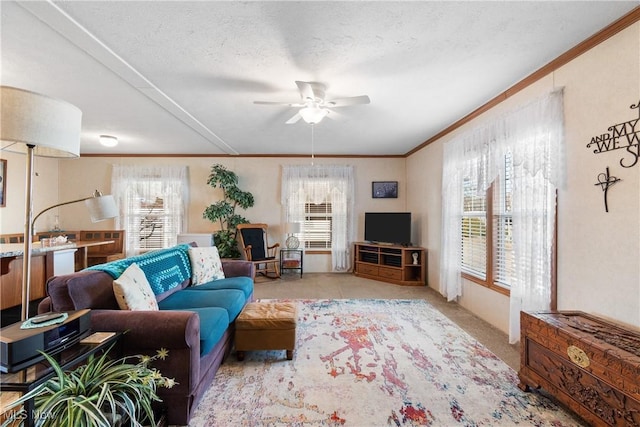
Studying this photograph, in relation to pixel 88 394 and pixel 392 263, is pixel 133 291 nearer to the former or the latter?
pixel 88 394

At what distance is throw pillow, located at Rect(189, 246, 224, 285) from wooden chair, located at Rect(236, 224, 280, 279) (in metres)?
1.74

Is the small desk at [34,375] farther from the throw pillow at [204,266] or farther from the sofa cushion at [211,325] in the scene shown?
the throw pillow at [204,266]

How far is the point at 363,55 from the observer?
2064 mm

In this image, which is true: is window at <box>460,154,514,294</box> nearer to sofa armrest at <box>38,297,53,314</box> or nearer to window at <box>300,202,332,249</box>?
window at <box>300,202,332,249</box>

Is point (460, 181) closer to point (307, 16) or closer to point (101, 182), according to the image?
point (307, 16)

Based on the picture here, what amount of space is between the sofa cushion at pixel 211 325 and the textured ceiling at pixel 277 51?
2005 mm

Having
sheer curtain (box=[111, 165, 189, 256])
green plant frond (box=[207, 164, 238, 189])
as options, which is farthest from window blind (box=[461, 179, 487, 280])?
sheer curtain (box=[111, 165, 189, 256])

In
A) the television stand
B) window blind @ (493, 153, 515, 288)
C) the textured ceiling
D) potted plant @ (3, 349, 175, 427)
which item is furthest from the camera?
the television stand

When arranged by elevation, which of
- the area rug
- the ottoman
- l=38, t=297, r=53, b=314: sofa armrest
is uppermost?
l=38, t=297, r=53, b=314: sofa armrest

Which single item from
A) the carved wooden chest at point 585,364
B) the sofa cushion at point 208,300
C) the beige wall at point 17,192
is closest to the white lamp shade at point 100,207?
the sofa cushion at point 208,300

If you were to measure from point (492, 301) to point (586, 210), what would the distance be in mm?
1494

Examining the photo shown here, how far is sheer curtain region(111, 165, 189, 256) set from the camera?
552 centimetres

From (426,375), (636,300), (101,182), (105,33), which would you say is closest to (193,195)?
(101,182)

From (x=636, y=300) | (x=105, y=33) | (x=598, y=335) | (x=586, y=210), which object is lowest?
(x=598, y=335)
